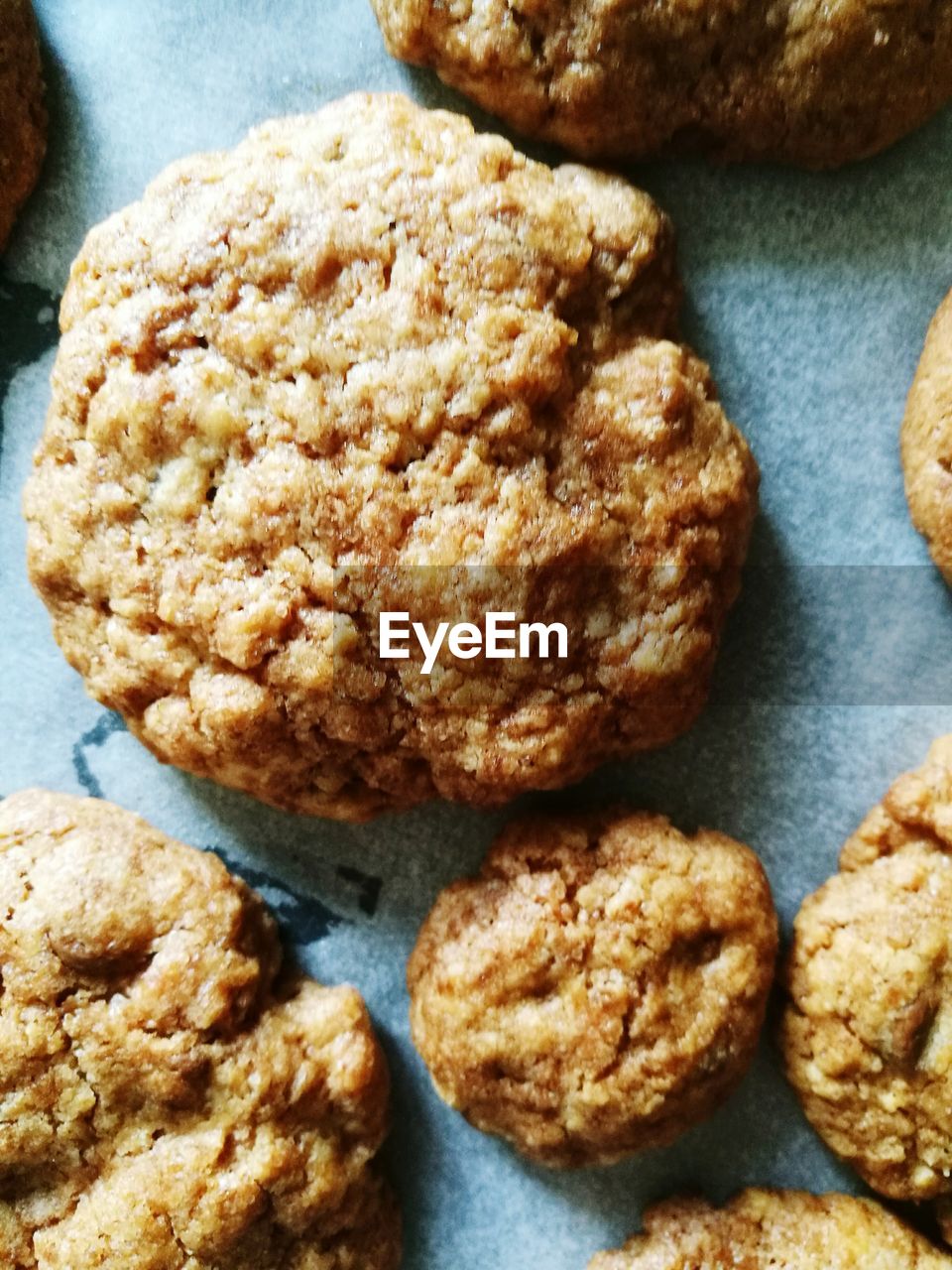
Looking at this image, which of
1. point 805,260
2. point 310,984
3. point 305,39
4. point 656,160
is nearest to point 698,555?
point 805,260

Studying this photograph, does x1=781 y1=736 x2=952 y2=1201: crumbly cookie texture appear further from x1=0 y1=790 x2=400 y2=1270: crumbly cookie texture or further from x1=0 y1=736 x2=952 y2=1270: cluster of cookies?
x1=0 y1=790 x2=400 y2=1270: crumbly cookie texture

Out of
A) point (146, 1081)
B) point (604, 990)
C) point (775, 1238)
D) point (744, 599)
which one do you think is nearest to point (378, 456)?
point (744, 599)

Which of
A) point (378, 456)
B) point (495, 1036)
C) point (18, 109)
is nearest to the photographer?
point (378, 456)

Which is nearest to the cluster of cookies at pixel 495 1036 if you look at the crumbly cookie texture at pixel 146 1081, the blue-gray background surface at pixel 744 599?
the crumbly cookie texture at pixel 146 1081

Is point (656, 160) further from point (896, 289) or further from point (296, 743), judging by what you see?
point (296, 743)

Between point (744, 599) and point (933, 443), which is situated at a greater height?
point (933, 443)

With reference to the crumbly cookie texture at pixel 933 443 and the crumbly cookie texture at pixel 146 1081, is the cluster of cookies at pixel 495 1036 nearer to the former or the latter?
the crumbly cookie texture at pixel 146 1081

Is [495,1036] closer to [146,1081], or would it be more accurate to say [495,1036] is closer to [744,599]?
[146,1081]
